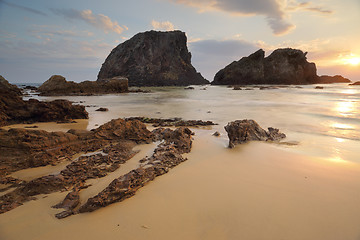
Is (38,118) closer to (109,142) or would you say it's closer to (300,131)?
(109,142)

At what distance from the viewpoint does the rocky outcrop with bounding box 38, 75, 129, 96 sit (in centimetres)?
2377

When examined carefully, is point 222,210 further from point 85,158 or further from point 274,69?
point 274,69

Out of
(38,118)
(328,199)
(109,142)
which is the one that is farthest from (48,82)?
(328,199)

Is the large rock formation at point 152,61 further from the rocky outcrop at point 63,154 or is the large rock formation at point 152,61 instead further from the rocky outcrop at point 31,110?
the rocky outcrop at point 63,154

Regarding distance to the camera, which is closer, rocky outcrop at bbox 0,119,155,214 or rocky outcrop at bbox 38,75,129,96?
rocky outcrop at bbox 0,119,155,214

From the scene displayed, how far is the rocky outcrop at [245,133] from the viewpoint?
3910mm

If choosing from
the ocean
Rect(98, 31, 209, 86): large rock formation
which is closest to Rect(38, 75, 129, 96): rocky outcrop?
the ocean

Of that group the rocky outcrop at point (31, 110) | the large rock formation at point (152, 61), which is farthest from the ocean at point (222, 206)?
the large rock formation at point (152, 61)

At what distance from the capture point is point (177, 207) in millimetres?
1878

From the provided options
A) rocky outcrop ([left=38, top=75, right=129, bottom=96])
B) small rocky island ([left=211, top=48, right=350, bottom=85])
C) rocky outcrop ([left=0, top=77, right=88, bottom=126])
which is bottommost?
rocky outcrop ([left=0, top=77, right=88, bottom=126])

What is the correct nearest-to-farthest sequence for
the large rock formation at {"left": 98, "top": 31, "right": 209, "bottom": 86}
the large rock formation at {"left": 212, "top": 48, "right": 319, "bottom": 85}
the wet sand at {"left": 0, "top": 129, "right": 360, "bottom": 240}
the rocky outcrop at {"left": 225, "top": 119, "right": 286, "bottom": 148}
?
the wet sand at {"left": 0, "top": 129, "right": 360, "bottom": 240}
the rocky outcrop at {"left": 225, "top": 119, "right": 286, "bottom": 148}
the large rock formation at {"left": 212, "top": 48, "right": 319, "bottom": 85}
the large rock formation at {"left": 98, "top": 31, "right": 209, "bottom": 86}

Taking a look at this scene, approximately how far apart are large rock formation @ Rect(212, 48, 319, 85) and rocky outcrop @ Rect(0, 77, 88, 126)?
6292 cm

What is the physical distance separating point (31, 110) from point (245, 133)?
694cm

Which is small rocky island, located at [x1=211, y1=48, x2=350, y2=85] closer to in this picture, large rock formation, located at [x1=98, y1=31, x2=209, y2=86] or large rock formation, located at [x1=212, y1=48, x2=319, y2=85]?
large rock formation, located at [x1=212, y1=48, x2=319, y2=85]
